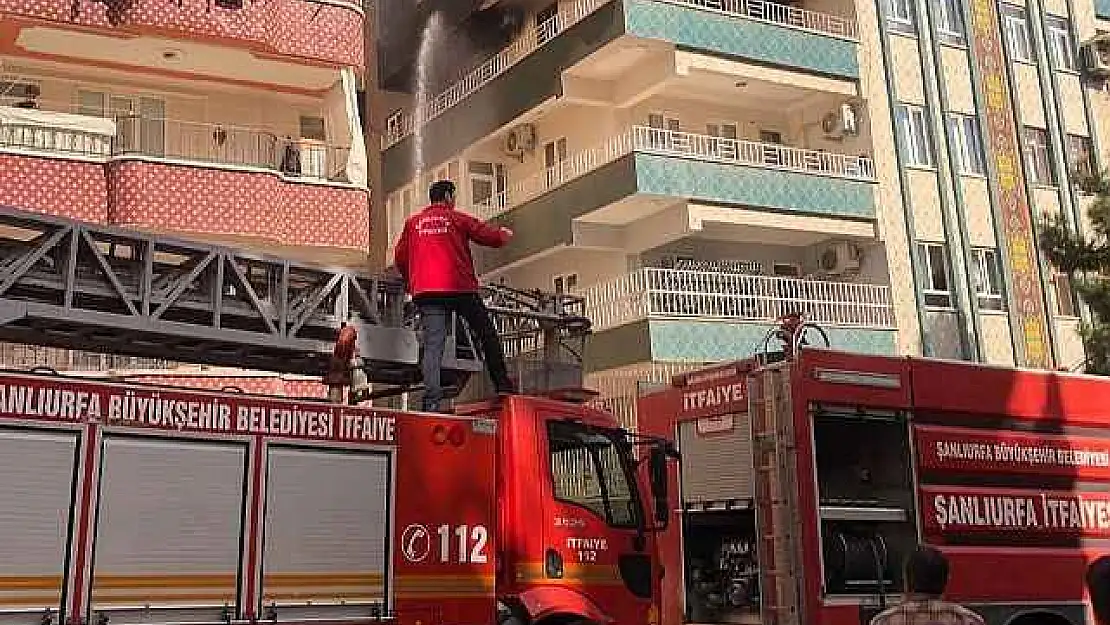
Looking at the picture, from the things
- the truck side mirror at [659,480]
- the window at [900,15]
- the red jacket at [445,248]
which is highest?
the window at [900,15]

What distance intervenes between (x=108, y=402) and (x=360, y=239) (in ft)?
37.9

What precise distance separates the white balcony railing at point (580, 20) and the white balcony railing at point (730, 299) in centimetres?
509

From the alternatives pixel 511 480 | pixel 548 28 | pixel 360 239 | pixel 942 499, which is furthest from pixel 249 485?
pixel 548 28

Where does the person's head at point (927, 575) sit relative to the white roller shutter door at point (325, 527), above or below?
below

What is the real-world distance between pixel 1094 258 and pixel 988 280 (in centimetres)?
821

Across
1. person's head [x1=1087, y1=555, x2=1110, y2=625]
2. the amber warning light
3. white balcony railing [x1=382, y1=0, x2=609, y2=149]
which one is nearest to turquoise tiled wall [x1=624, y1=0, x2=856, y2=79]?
white balcony railing [x1=382, y1=0, x2=609, y2=149]

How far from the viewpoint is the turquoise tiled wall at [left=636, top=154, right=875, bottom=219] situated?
823 inches

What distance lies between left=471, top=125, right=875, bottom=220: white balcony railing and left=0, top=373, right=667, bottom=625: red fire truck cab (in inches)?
505

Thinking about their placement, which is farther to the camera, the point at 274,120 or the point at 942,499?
the point at 274,120

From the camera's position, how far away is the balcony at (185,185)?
52.3ft

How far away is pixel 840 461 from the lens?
9930mm

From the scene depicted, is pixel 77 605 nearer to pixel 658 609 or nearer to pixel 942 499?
pixel 658 609

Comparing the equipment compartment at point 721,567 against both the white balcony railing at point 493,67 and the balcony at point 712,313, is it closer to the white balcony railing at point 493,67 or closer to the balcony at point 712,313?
the balcony at point 712,313

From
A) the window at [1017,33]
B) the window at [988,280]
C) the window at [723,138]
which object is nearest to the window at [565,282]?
the window at [723,138]
